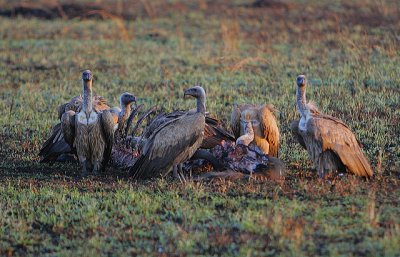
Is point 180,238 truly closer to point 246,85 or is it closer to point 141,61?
point 246,85

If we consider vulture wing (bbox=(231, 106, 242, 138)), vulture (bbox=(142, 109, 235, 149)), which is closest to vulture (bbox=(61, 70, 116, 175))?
vulture (bbox=(142, 109, 235, 149))

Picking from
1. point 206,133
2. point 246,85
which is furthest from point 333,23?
point 206,133

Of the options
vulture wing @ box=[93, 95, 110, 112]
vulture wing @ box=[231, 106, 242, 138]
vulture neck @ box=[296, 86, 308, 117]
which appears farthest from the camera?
vulture wing @ box=[93, 95, 110, 112]

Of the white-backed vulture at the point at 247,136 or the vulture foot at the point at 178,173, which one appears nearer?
the vulture foot at the point at 178,173

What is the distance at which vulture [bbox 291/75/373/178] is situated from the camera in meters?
8.00

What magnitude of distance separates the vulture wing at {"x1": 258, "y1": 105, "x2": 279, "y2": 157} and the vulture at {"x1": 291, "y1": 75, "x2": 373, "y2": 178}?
2.68 feet

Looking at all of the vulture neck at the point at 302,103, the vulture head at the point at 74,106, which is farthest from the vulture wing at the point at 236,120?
the vulture head at the point at 74,106

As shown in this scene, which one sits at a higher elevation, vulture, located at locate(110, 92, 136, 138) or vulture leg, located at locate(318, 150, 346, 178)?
vulture, located at locate(110, 92, 136, 138)

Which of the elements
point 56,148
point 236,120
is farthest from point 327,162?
point 56,148

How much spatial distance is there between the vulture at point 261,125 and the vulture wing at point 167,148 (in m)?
0.88

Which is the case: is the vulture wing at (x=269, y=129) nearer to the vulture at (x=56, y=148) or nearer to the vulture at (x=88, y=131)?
the vulture at (x=88, y=131)

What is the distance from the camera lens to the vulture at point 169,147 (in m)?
8.35

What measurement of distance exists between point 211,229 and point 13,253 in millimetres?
1519

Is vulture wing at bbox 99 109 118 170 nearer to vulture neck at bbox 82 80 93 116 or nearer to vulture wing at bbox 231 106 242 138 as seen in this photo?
vulture neck at bbox 82 80 93 116
